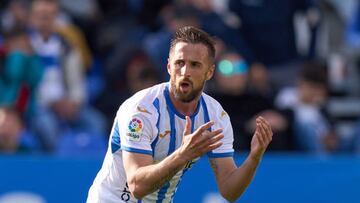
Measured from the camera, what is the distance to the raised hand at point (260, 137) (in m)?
6.29

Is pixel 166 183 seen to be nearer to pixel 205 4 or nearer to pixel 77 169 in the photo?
pixel 77 169

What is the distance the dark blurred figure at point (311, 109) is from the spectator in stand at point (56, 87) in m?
2.04

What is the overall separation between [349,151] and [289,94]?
3.00 ft

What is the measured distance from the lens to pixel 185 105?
638 centimetres

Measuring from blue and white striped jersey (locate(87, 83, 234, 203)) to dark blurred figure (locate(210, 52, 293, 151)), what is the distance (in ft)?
13.1

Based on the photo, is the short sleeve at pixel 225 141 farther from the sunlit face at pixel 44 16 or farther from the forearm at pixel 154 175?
the sunlit face at pixel 44 16

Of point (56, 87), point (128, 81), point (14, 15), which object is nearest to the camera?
point (56, 87)

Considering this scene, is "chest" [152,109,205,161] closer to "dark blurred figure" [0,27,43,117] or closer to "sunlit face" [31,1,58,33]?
"dark blurred figure" [0,27,43,117]

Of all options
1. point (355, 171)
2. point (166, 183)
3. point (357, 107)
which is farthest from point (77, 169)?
point (357, 107)

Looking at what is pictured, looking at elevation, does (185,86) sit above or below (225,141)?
above

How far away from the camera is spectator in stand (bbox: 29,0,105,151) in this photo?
34.8ft

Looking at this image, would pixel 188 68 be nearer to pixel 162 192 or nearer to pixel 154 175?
pixel 154 175

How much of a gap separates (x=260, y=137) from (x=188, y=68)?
2.11 ft

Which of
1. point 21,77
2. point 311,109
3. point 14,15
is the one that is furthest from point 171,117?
point 14,15
